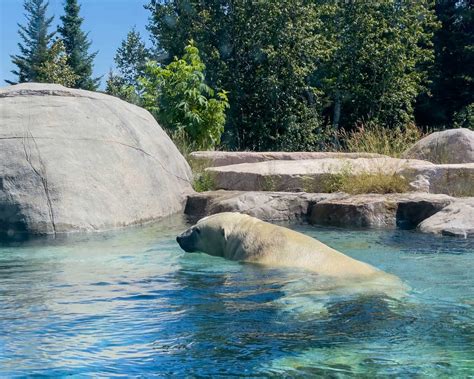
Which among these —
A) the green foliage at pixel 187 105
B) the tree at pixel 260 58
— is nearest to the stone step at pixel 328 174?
the green foliage at pixel 187 105

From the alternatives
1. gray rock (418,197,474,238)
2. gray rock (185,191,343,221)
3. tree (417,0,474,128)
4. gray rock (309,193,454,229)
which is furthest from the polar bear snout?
tree (417,0,474,128)

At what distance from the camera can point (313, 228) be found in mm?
9508

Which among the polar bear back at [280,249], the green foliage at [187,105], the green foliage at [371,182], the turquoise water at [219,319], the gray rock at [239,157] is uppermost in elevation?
the green foliage at [187,105]

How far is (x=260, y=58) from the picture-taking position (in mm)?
24078

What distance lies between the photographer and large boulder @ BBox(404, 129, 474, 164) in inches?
529

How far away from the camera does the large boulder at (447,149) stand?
44.1 ft

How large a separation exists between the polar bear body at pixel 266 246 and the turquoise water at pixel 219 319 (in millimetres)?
145

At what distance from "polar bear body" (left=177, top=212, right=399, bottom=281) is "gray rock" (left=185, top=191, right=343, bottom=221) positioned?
116 inches

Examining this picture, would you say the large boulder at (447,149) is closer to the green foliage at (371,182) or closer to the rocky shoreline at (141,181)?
the rocky shoreline at (141,181)

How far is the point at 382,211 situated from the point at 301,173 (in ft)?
6.88

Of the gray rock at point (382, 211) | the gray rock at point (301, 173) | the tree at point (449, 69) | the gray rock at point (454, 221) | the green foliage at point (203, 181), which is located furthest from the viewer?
the tree at point (449, 69)

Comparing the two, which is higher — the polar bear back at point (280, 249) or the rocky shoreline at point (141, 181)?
the rocky shoreline at point (141, 181)

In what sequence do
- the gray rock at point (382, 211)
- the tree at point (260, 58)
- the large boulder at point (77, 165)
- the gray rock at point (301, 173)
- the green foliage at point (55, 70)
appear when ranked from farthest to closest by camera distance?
the green foliage at point (55, 70) → the tree at point (260, 58) → the gray rock at point (301, 173) → the gray rock at point (382, 211) → the large boulder at point (77, 165)

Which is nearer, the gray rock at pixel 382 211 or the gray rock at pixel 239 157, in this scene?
the gray rock at pixel 382 211
